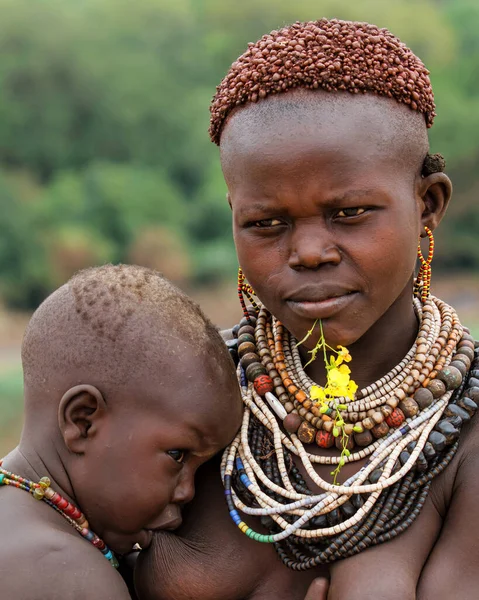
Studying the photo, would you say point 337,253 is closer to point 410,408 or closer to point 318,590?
point 410,408

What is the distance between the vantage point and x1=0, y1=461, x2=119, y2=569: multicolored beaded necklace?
2.50 m

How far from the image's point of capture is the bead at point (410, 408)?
8.49ft

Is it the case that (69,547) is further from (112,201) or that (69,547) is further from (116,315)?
(112,201)

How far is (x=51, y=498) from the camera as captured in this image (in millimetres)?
2508

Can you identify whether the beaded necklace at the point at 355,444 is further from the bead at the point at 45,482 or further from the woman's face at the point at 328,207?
the bead at the point at 45,482

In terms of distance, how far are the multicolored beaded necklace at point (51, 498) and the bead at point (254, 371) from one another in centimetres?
67

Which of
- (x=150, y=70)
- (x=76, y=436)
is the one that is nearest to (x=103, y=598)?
(x=76, y=436)

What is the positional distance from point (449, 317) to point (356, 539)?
2.49 feet

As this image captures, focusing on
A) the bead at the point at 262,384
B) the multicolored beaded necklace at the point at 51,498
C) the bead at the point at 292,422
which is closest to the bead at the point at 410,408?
the bead at the point at 292,422

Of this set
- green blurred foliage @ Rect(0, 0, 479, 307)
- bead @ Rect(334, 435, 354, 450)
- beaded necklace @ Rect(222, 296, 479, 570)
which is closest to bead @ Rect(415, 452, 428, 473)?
beaded necklace @ Rect(222, 296, 479, 570)

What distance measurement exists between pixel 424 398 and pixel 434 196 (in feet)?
1.99

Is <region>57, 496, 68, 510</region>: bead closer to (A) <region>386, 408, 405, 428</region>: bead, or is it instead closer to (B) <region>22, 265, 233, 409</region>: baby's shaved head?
(B) <region>22, 265, 233, 409</region>: baby's shaved head

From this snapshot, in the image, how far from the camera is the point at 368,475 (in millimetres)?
2553

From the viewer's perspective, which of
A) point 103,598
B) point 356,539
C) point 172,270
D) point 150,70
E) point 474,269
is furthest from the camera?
point 150,70
